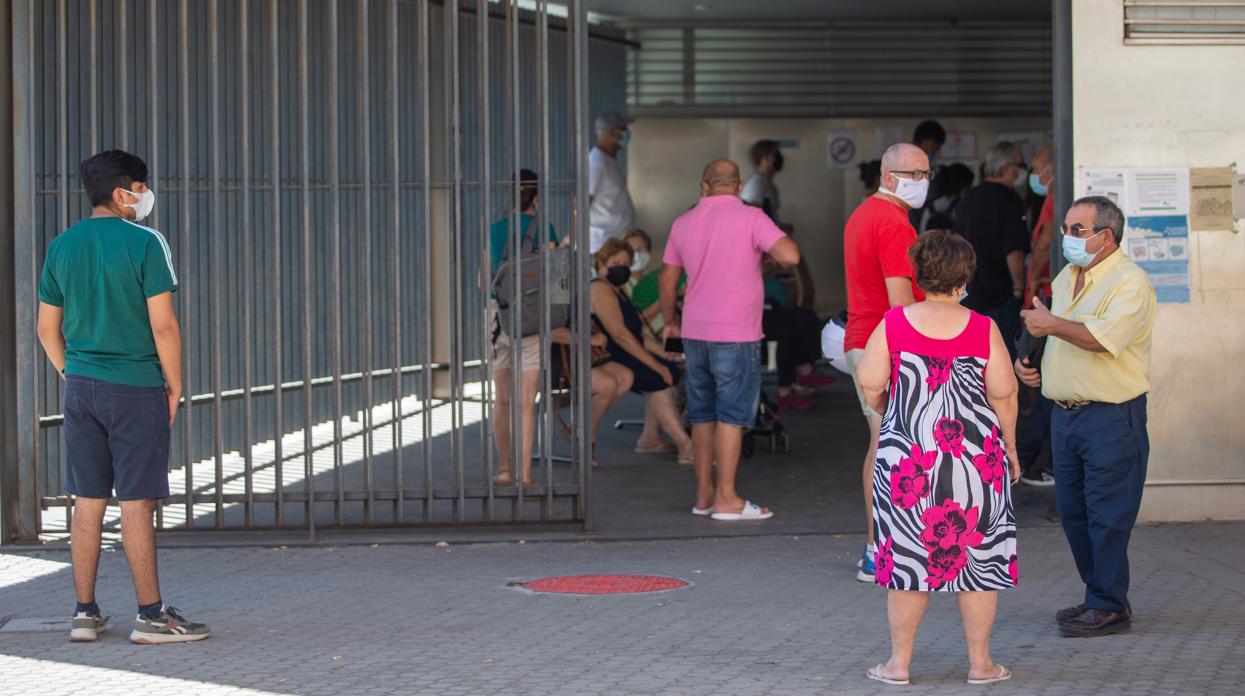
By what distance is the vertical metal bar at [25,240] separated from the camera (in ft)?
27.0

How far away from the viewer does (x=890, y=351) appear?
5672 mm

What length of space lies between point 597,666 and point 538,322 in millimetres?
3230

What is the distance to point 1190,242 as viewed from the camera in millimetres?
8625

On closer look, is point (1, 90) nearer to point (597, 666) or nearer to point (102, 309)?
point (102, 309)

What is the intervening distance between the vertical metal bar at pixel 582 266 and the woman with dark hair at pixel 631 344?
5.37 ft

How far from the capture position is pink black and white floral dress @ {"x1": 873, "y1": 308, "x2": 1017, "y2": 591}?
557 cm

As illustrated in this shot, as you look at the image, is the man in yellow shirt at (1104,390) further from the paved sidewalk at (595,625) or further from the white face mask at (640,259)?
the white face mask at (640,259)

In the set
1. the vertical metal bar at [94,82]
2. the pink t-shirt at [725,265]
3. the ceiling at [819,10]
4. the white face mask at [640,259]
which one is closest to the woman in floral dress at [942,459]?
the pink t-shirt at [725,265]

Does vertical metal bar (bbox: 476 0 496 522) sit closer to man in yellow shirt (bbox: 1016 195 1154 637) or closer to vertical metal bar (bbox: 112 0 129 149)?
vertical metal bar (bbox: 112 0 129 149)

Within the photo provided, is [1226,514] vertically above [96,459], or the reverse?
[96,459]

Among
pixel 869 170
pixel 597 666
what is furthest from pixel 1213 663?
pixel 869 170

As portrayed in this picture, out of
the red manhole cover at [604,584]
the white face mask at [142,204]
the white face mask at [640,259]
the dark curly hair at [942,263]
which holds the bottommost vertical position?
the red manhole cover at [604,584]

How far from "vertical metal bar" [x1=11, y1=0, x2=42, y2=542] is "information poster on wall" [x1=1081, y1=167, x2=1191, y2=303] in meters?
4.93

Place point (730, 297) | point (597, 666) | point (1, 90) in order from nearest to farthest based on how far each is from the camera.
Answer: point (597, 666), point (1, 90), point (730, 297)
